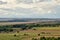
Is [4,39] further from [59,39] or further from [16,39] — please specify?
[59,39]

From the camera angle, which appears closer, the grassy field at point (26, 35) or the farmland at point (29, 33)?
the grassy field at point (26, 35)

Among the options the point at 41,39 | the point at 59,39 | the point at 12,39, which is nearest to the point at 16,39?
the point at 12,39

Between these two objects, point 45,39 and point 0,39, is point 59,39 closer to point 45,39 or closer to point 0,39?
point 45,39

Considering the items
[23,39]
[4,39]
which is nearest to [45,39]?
[23,39]

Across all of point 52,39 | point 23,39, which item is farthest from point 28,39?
point 52,39

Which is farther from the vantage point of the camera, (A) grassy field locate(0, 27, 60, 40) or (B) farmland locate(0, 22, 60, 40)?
(B) farmland locate(0, 22, 60, 40)

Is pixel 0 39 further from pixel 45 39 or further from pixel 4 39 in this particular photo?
pixel 45 39

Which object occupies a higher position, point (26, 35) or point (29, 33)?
point (26, 35)

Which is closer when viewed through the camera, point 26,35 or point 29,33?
point 26,35
